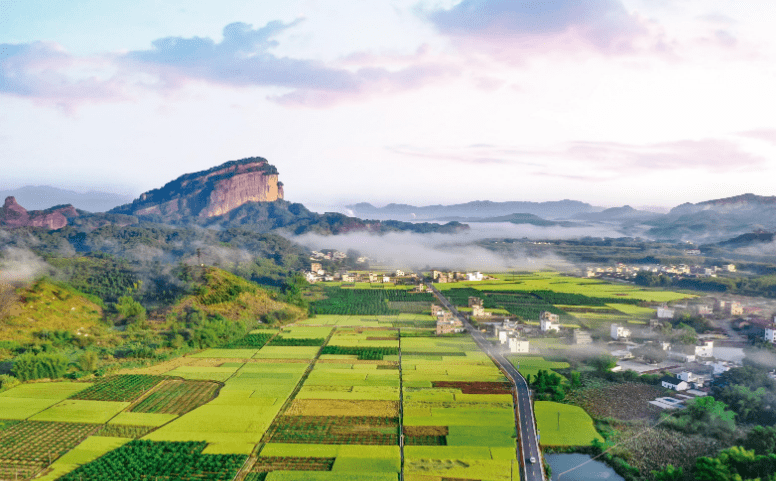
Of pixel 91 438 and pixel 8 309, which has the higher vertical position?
pixel 8 309

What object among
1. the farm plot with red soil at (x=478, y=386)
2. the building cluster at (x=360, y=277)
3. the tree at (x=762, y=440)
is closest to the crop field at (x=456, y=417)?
the farm plot with red soil at (x=478, y=386)

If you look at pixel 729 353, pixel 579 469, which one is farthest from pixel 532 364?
pixel 729 353

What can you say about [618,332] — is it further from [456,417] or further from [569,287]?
[569,287]

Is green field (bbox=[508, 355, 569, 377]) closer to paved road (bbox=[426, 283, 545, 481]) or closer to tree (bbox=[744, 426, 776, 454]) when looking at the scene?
paved road (bbox=[426, 283, 545, 481])

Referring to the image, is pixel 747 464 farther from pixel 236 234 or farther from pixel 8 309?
pixel 236 234

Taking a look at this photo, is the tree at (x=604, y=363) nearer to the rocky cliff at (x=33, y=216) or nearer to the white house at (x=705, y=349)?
the white house at (x=705, y=349)

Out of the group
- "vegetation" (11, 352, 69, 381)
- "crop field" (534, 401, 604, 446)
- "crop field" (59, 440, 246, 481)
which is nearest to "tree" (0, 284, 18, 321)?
"vegetation" (11, 352, 69, 381)

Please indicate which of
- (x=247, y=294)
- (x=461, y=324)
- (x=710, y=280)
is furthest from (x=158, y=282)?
(x=710, y=280)
